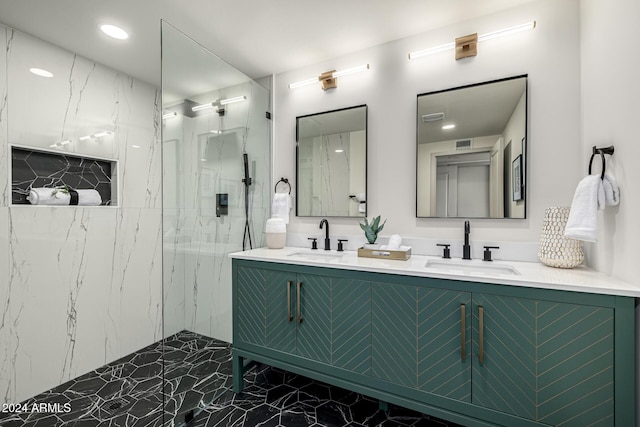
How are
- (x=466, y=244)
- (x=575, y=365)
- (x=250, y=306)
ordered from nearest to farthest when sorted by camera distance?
(x=575, y=365) < (x=466, y=244) < (x=250, y=306)

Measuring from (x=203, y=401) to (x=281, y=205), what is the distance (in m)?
1.49

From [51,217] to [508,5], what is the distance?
339cm

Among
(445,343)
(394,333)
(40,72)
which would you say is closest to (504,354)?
(445,343)

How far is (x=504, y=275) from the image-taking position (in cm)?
137

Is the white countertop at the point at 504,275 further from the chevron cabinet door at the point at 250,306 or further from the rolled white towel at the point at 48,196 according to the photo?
the rolled white towel at the point at 48,196

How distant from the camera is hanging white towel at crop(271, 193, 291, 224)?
253 cm

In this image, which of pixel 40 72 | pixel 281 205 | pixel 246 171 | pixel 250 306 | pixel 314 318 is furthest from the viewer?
pixel 281 205

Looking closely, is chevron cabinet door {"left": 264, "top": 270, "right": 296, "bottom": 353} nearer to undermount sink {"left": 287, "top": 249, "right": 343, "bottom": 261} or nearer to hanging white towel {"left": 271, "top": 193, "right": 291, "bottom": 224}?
undermount sink {"left": 287, "top": 249, "right": 343, "bottom": 261}

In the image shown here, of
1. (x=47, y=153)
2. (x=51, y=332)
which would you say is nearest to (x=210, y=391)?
(x=51, y=332)

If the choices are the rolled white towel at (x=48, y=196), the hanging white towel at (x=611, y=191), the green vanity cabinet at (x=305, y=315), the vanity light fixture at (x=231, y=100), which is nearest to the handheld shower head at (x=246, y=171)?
the vanity light fixture at (x=231, y=100)

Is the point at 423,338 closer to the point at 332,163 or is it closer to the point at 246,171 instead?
the point at 332,163

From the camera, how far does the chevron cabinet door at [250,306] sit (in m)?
1.95

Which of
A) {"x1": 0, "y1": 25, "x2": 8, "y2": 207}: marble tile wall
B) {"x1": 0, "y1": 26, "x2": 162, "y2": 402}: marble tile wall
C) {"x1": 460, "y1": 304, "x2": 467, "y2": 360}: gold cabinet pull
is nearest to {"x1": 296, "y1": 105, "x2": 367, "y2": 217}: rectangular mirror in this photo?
{"x1": 460, "y1": 304, "x2": 467, "y2": 360}: gold cabinet pull

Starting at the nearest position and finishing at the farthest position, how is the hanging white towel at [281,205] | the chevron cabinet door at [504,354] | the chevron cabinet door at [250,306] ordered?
the chevron cabinet door at [504,354]
the chevron cabinet door at [250,306]
the hanging white towel at [281,205]
